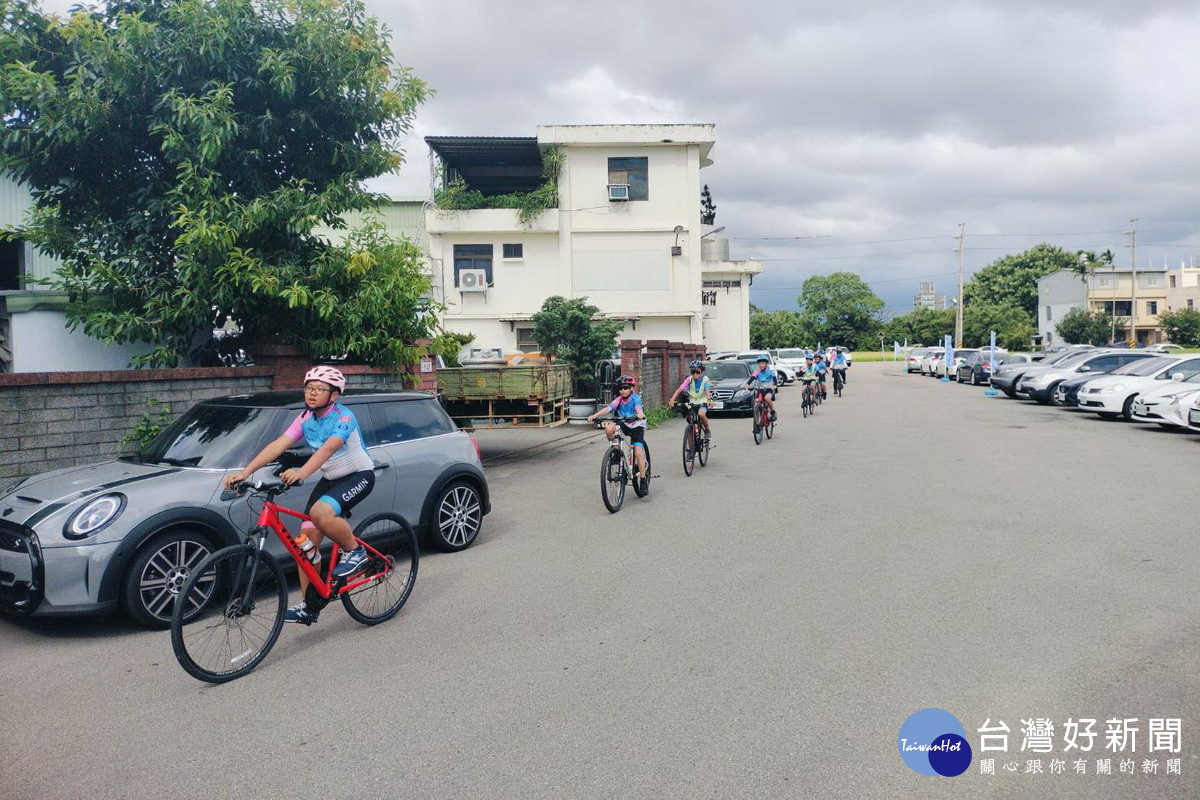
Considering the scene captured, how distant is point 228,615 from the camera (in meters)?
4.88

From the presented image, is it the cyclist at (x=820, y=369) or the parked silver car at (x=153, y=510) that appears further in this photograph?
the cyclist at (x=820, y=369)

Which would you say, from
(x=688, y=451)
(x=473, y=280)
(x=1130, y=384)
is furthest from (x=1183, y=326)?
(x=688, y=451)

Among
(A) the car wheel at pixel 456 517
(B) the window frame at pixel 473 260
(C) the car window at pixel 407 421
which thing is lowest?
(A) the car wheel at pixel 456 517

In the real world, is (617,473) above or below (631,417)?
below

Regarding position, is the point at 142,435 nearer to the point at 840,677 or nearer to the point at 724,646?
the point at 724,646

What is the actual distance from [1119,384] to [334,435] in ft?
66.3

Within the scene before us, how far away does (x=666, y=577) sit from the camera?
6777 mm

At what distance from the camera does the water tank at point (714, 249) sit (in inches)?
1746

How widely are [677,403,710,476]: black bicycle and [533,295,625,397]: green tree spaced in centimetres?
995

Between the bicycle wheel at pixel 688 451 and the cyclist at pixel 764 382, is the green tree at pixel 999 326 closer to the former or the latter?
the cyclist at pixel 764 382

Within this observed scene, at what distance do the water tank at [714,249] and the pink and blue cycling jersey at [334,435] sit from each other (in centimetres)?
3902

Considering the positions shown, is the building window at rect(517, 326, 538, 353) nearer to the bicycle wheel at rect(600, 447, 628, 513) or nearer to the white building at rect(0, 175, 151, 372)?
the white building at rect(0, 175, 151, 372)

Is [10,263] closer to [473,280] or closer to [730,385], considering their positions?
[730,385]

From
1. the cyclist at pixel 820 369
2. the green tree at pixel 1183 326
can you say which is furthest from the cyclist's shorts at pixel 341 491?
the green tree at pixel 1183 326
